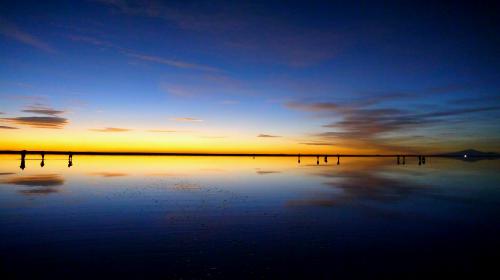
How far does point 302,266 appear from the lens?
14.6 m

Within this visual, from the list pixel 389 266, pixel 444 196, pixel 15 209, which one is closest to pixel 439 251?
pixel 389 266

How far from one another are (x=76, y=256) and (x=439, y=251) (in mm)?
16999

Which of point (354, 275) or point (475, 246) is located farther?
point (475, 246)

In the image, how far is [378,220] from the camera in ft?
80.2

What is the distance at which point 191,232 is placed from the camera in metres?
20.2

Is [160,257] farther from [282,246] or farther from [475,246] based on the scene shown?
[475,246]

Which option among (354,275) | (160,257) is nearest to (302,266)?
(354,275)

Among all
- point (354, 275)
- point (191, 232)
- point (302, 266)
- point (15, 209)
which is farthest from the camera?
point (15, 209)

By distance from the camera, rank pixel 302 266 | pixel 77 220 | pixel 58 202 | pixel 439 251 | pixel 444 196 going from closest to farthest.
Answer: pixel 302 266
pixel 439 251
pixel 77 220
pixel 58 202
pixel 444 196

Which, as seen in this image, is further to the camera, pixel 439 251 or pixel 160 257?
pixel 439 251

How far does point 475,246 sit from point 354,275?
28.4ft

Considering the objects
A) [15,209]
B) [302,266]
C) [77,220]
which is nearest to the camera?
[302,266]

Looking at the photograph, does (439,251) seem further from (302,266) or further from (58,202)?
(58,202)

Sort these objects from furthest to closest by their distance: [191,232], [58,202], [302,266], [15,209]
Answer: [58,202]
[15,209]
[191,232]
[302,266]
